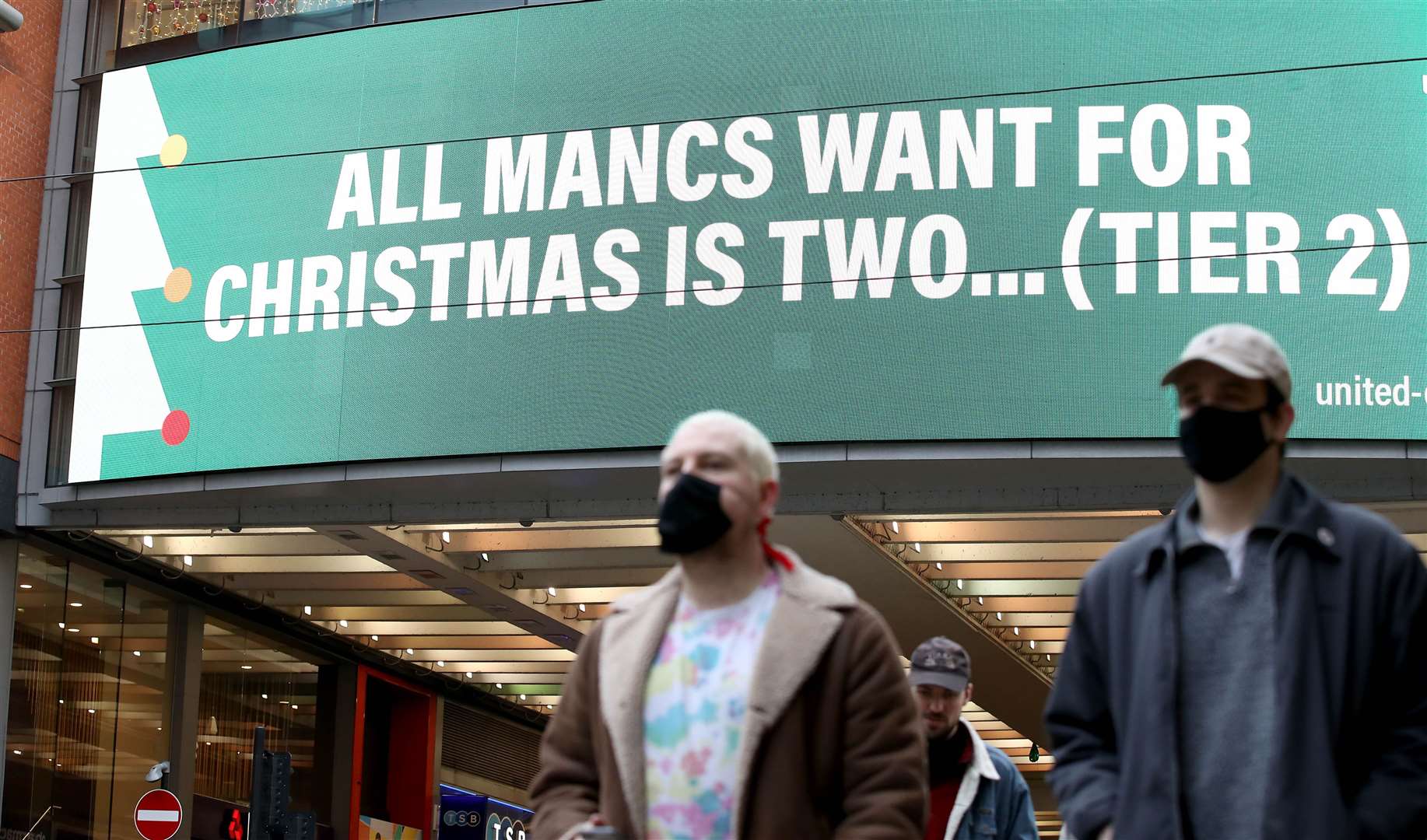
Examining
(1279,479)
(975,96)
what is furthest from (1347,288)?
(1279,479)

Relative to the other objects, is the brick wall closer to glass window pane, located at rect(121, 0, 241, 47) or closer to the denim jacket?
glass window pane, located at rect(121, 0, 241, 47)

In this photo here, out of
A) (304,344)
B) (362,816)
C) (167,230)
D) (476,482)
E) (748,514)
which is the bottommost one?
(362,816)

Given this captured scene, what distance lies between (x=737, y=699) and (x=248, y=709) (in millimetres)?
23083

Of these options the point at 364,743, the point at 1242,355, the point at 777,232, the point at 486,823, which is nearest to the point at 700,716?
the point at 1242,355

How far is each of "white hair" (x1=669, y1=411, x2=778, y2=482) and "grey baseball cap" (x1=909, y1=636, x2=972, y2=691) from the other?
8.32 feet

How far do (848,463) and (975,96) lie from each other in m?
3.70

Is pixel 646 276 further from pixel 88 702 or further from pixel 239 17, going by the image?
pixel 88 702

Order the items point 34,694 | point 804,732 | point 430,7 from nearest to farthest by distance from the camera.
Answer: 1. point 804,732
2. point 430,7
3. point 34,694

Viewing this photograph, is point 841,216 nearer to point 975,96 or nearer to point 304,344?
point 975,96

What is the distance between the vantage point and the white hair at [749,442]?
4266mm

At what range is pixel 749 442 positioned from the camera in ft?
14.1

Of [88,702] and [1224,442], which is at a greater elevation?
[1224,442]

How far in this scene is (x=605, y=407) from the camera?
59.4 feet

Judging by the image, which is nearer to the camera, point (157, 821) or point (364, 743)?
point (157, 821)
